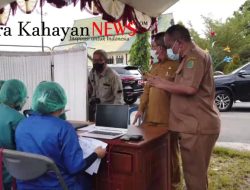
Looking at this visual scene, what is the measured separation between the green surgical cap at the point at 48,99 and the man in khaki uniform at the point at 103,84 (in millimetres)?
2281

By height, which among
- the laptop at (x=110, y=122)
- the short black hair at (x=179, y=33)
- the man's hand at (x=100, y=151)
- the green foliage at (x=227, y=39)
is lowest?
the man's hand at (x=100, y=151)

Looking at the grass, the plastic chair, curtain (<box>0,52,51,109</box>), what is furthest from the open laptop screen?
curtain (<box>0,52,51,109</box>)

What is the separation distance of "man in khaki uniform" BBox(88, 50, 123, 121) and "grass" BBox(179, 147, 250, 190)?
1.44 metres

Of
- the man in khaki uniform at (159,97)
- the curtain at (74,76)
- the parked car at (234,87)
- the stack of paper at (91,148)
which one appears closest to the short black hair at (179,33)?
the man in khaki uniform at (159,97)

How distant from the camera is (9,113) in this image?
→ 2.33 metres

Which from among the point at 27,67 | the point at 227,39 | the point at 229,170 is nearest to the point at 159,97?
the point at 229,170

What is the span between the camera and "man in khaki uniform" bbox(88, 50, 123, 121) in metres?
4.33

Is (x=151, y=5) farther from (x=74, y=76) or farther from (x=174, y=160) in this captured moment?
(x=174, y=160)

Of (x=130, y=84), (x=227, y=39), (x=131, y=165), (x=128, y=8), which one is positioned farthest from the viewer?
(x=227, y=39)

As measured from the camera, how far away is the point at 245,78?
9.09 metres

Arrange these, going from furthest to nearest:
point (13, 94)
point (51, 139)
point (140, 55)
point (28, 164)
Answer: point (140, 55), point (13, 94), point (51, 139), point (28, 164)

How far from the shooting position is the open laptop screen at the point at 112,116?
264 cm

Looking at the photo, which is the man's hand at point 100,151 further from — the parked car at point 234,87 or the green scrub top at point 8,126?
the parked car at point 234,87

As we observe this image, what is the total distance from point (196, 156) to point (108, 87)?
194 cm
